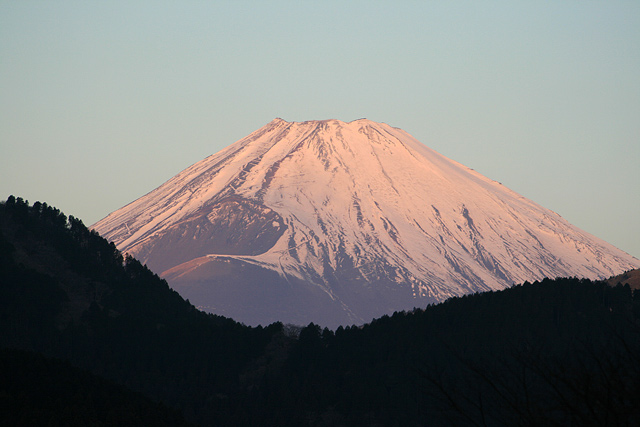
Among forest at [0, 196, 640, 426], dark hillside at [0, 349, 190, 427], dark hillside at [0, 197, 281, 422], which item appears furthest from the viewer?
dark hillside at [0, 197, 281, 422]

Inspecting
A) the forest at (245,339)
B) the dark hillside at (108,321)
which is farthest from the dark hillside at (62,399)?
the dark hillside at (108,321)

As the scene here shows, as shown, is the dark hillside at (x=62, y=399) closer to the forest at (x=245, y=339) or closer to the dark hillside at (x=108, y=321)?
the forest at (x=245, y=339)

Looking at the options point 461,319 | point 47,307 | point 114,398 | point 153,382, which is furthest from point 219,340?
point 114,398

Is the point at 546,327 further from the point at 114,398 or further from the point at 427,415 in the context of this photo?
the point at 114,398

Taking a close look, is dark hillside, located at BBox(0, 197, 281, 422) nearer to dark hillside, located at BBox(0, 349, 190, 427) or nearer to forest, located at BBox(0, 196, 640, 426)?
forest, located at BBox(0, 196, 640, 426)

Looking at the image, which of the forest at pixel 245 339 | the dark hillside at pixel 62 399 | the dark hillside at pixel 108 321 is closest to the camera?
the dark hillside at pixel 62 399

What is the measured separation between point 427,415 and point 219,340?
34.0 metres

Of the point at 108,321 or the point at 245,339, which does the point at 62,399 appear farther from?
the point at 245,339

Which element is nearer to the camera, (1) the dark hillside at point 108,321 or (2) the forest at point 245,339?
(2) the forest at point 245,339

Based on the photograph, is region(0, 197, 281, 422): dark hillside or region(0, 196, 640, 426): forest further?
region(0, 197, 281, 422): dark hillside

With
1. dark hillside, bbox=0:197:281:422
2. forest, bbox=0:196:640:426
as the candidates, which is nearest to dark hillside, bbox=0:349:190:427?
forest, bbox=0:196:640:426

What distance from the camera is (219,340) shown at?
106 meters

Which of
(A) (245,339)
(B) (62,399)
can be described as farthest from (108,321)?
(B) (62,399)

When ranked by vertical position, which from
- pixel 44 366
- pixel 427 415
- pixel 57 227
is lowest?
pixel 427 415
